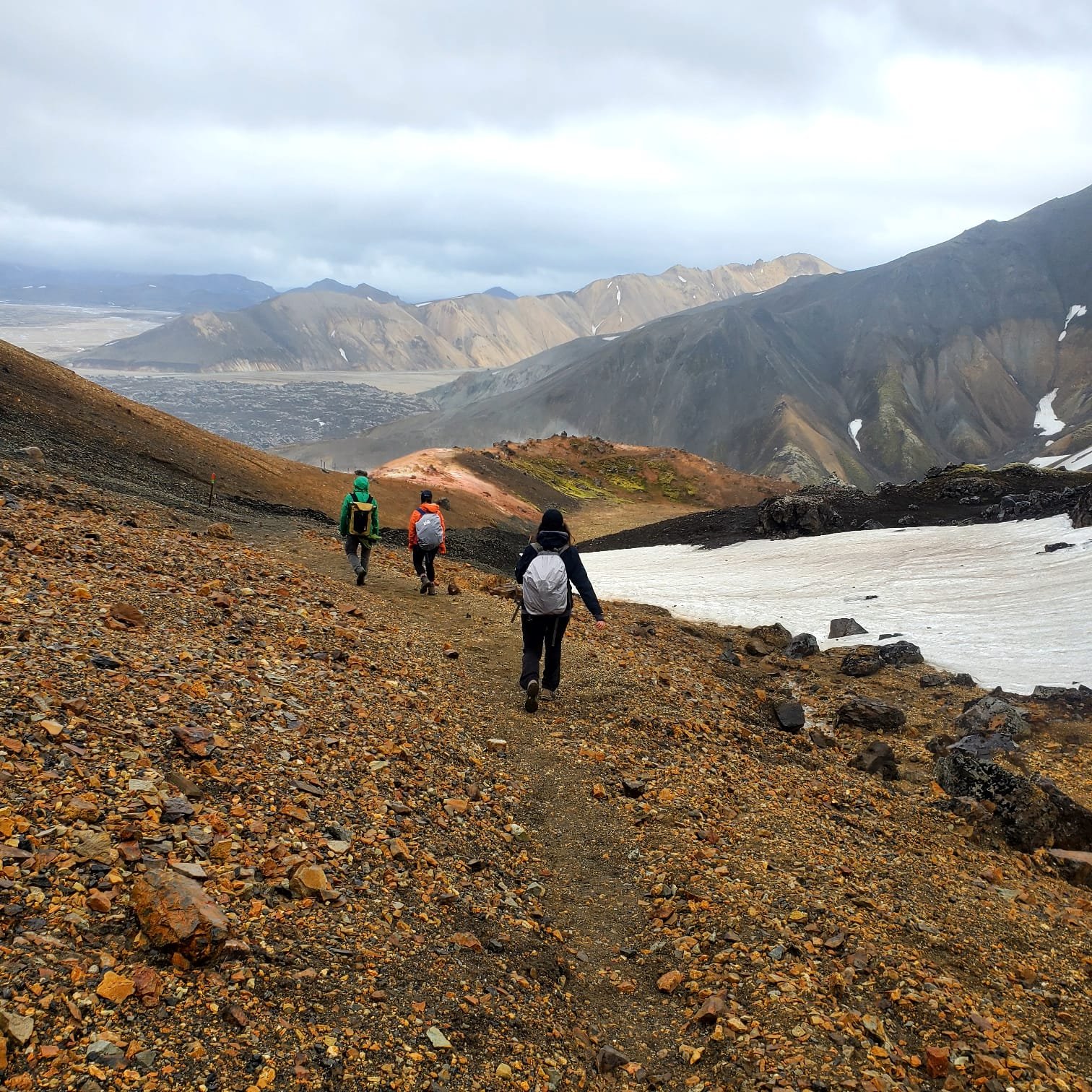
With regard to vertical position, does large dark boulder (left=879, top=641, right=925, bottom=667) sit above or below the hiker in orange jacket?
below

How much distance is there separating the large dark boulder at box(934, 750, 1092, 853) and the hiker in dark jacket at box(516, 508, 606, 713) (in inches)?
186

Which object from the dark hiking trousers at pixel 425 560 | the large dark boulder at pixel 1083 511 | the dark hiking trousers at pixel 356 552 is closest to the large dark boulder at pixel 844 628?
the dark hiking trousers at pixel 425 560

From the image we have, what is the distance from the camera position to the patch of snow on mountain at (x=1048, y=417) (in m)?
170

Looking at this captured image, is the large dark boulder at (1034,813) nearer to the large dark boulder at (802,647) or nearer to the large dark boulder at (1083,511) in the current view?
the large dark boulder at (802,647)

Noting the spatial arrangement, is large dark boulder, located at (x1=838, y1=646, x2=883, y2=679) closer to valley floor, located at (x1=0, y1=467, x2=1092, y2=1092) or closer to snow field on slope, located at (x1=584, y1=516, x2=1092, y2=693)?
snow field on slope, located at (x1=584, y1=516, x2=1092, y2=693)

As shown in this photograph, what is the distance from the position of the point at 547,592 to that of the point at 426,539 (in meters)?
5.84

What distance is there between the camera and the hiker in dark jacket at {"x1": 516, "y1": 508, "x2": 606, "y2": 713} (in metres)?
9.54

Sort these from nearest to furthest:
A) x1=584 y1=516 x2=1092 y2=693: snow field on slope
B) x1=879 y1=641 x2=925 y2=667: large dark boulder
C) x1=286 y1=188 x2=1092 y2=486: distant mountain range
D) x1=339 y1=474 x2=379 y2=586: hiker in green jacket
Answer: x1=339 y1=474 x2=379 y2=586: hiker in green jacket < x1=879 y1=641 x2=925 y2=667: large dark boulder < x1=584 y1=516 x2=1092 y2=693: snow field on slope < x1=286 y1=188 x2=1092 y2=486: distant mountain range

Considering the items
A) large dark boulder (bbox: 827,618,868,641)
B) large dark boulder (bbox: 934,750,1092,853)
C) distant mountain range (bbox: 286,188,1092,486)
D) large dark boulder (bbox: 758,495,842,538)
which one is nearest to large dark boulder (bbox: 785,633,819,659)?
large dark boulder (bbox: 827,618,868,641)

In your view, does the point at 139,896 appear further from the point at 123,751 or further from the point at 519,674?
the point at 519,674

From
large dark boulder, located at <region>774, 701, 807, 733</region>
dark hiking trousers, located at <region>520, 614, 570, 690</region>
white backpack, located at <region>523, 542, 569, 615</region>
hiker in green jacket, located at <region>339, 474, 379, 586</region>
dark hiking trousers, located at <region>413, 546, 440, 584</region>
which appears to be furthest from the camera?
dark hiking trousers, located at <region>413, 546, 440, 584</region>

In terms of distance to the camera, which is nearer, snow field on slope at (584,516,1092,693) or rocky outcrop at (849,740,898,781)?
rocky outcrop at (849,740,898,781)

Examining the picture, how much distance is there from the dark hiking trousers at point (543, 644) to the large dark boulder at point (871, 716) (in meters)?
4.86

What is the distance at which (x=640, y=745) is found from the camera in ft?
29.4
